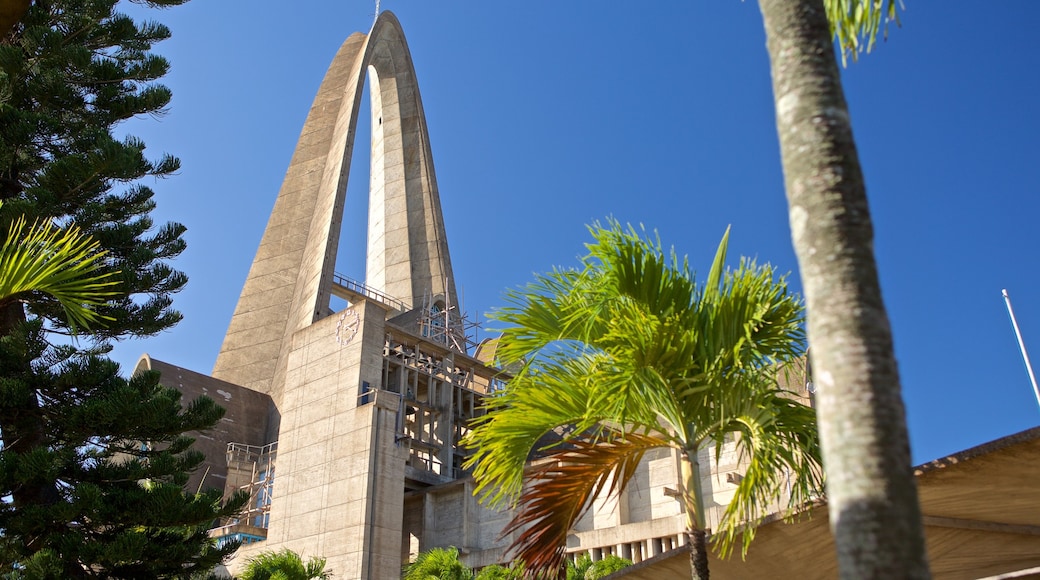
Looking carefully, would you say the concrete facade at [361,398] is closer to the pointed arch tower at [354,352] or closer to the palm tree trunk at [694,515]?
the pointed arch tower at [354,352]

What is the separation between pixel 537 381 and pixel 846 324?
314 cm

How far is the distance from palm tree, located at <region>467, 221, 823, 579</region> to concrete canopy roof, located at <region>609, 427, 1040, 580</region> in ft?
2.18

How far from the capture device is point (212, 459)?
107 feet

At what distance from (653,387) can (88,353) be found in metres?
10.4

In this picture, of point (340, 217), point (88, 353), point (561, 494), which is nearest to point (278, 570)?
point (88, 353)

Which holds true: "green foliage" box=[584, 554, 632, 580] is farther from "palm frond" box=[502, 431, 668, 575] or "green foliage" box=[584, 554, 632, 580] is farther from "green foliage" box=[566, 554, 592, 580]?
"palm frond" box=[502, 431, 668, 575]

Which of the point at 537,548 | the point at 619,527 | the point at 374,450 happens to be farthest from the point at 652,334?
the point at 374,450

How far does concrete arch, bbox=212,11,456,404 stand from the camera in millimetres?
40312

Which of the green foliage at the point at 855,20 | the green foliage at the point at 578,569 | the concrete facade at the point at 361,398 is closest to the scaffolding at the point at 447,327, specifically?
the concrete facade at the point at 361,398

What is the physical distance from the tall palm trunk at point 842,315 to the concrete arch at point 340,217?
108ft

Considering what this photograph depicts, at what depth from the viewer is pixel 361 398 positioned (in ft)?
87.7

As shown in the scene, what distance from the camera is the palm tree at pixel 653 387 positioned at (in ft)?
18.2

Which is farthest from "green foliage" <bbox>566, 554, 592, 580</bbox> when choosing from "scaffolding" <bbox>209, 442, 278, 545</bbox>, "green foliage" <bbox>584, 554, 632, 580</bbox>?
"scaffolding" <bbox>209, 442, 278, 545</bbox>

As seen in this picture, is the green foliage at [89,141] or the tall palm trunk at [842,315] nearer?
the tall palm trunk at [842,315]
